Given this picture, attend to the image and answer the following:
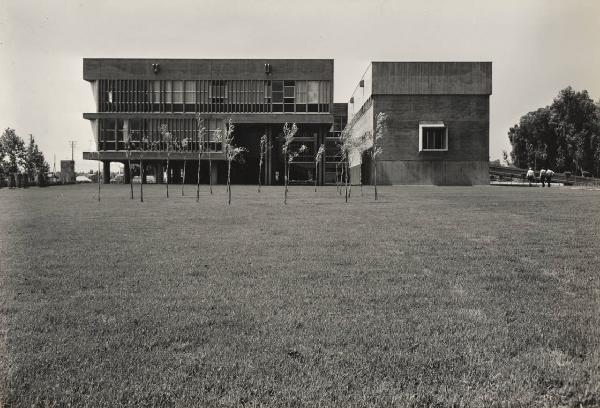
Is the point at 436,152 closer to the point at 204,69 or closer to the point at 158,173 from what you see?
the point at 204,69

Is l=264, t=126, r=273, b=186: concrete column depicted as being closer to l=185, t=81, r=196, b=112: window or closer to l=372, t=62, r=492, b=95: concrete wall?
l=185, t=81, r=196, b=112: window

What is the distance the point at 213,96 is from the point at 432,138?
25732 mm

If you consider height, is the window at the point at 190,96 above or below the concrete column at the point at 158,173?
above

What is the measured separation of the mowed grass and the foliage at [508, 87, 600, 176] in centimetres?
6434

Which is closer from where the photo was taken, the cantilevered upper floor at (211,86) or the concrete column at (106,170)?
the cantilevered upper floor at (211,86)

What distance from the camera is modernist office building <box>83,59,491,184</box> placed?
208 ft

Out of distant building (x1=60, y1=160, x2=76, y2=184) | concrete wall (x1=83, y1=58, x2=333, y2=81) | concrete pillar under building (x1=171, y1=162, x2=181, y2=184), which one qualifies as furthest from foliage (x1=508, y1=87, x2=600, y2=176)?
distant building (x1=60, y1=160, x2=76, y2=184)

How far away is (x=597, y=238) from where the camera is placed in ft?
43.5

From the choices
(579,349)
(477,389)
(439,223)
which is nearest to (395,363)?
(477,389)

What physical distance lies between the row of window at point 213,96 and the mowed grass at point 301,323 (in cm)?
5353

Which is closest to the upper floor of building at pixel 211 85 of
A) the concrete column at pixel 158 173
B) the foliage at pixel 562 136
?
the concrete column at pixel 158 173

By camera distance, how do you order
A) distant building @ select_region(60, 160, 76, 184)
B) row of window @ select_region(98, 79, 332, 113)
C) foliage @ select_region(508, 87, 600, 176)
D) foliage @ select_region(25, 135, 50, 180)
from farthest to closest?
distant building @ select_region(60, 160, 76, 184), foliage @ select_region(508, 87, 600, 176), foliage @ select_region(25, 135, 50, 180), row of window @ select_region(98, 79, 332, 113)

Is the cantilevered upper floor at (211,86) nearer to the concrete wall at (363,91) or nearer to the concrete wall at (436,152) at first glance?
the concrete wall at (363,91)

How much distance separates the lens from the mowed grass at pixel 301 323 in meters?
4.65
